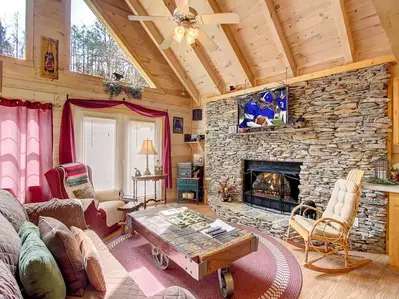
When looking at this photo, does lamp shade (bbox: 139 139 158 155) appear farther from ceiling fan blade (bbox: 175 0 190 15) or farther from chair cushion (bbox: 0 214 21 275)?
chair cushion (bbox: 0 214 21 275)

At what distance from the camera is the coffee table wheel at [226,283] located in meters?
1.96

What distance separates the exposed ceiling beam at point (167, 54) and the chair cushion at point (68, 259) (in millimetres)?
3764

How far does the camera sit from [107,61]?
440 centimetres

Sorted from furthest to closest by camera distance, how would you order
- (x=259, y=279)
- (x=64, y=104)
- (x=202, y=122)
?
(x=202, y=122)
(x=64, y=104)
(x=259, y=279)

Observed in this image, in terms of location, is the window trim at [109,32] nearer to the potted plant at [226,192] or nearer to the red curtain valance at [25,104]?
the red curtain valance at [25,104]

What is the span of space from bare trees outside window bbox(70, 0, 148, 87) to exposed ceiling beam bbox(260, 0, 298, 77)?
2.74 metres

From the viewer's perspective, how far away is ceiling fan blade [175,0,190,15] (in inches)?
86.4

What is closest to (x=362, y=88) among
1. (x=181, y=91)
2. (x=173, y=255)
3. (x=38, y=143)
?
(x=173, y=255)

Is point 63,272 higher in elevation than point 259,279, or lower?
higher

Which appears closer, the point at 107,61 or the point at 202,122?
the point at 107,61

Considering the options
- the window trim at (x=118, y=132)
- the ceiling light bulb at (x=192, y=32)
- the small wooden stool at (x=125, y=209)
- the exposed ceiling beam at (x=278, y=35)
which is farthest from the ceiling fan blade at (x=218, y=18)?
the window trim at (x=118, y=132)

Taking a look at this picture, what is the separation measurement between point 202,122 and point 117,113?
78.2 inches

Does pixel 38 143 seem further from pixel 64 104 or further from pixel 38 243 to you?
pixel 38 243

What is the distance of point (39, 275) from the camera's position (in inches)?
40.4
